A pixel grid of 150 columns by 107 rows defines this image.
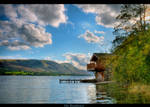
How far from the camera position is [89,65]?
101ft

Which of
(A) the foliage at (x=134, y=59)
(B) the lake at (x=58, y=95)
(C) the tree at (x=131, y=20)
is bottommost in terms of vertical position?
(B) the lake at (x=58, y=95)

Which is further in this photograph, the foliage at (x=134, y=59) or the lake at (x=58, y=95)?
the lake at (x=58, y=95)

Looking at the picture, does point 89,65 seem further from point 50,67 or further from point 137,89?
point 50,67

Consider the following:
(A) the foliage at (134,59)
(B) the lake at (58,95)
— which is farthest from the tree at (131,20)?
(B) the lake at (58,95)

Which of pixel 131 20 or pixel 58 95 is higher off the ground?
pixel 131 20

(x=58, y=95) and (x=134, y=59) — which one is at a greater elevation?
(x=134, y=59)

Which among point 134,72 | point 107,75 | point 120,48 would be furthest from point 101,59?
point 134,72

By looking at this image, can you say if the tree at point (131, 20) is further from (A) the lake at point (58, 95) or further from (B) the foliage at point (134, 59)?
(A) the lake at point (58, 95)

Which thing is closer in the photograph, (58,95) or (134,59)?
(134,59)

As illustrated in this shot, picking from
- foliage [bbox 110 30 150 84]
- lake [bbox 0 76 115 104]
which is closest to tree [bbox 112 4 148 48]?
foliage [bbox 110 30 150 84]

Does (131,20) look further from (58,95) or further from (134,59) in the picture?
(58,95)

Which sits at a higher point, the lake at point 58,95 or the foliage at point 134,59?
the foliage at point 134,59

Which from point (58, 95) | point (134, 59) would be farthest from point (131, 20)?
point (58, 95)
